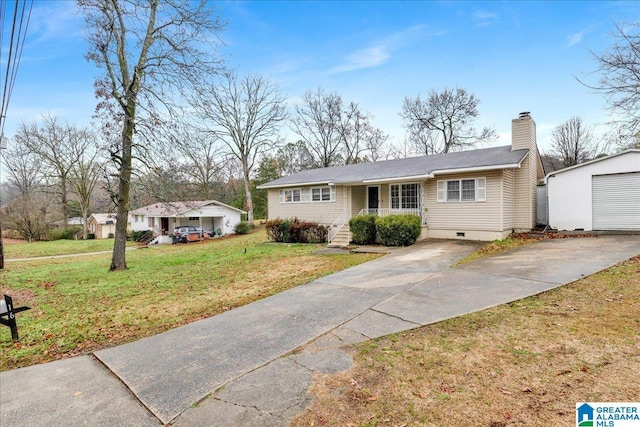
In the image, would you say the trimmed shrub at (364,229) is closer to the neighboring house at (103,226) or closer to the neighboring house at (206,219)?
the neighboring house at (206,219)

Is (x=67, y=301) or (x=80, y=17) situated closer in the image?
(x=67, y=301)

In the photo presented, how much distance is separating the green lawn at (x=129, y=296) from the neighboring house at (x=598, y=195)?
351 inches

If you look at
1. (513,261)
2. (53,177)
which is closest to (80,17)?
(513,261)

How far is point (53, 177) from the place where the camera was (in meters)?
35.9

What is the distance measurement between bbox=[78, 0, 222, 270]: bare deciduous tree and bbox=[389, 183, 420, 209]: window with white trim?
9.71 meters

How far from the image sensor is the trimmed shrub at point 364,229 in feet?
47.6

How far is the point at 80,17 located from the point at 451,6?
46.2ft

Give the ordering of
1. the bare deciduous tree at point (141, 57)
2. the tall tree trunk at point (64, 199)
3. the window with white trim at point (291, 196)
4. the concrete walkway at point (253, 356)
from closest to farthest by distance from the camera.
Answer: the concrete walkway at point (253, 356), the bare deciduous tree at point (141, 57), the window with white trim at point (291, 196), the tall tree trunk at point (64, 199)

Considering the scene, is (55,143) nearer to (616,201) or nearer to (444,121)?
(444,121)

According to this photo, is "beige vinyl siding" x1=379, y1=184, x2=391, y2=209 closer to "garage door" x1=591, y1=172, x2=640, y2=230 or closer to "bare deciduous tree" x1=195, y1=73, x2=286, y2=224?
"garage door" x1=591, y1=172, x2=640, y2=230

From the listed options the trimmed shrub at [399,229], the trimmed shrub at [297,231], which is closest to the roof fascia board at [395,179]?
the trimmed shrub at [399,229]

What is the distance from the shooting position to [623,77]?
998 centimetres

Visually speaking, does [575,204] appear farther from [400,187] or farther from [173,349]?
[173,349]

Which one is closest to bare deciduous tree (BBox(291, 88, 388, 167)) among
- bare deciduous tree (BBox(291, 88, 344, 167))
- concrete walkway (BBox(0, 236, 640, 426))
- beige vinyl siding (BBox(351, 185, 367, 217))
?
bare deciduous tree (BBox(291, 88, 344, 167))
